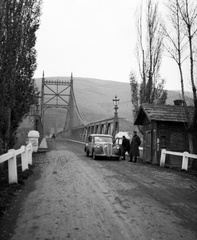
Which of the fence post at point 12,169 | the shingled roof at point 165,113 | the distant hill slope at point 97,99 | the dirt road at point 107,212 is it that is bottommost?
the dirt road at point 107,212

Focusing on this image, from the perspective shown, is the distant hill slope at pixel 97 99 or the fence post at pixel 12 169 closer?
the fence post at pixel 12 169

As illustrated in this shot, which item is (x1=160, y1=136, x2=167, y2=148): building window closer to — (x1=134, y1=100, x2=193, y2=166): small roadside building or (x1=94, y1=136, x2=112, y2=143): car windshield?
(x1=134, y1=100, x2=193, y2=166): small roadside building

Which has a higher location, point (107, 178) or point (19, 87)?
point (19, 87)

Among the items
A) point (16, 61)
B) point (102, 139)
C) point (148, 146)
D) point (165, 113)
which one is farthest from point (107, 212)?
point (102, 139)

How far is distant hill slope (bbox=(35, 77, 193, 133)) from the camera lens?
107588 millimetres

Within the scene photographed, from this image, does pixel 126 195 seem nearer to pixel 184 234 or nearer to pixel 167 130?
pixel 184 234

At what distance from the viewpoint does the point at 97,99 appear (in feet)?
454

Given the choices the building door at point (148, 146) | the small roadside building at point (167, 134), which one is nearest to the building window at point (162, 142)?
the small roadside building at point (167, 134)

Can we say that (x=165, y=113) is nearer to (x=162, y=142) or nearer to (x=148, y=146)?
(x=162, y=142)

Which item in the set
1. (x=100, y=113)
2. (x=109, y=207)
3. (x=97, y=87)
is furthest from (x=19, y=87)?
(x=97, y=87)

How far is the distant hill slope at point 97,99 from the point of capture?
108 metres

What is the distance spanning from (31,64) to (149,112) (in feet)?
24.1

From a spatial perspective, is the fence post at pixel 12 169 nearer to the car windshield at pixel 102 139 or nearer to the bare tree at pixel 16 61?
the bare tree at pixel 16 61

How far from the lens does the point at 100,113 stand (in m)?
115
